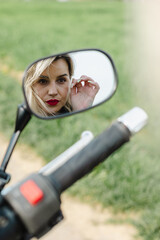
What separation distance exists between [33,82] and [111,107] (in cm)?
454

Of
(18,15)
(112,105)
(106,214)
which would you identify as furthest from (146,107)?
(18,15)

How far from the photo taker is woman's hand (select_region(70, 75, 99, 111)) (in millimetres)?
1202

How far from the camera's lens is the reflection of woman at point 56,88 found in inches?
44.9

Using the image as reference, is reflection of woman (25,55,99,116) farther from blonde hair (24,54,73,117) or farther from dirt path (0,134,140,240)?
dirt path (0,134,140,240)

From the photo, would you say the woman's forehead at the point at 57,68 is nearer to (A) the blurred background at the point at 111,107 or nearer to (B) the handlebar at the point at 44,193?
(B) the handlebar at the point at 44,193

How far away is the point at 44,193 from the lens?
79cm

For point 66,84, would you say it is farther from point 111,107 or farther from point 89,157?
point 111,107

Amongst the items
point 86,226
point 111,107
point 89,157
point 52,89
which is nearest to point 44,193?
point 89,157

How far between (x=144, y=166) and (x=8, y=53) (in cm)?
597

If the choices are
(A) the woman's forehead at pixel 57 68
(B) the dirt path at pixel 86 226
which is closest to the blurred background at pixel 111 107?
(B) the dirt path at pixel 86 226

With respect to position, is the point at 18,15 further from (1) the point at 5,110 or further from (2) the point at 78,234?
(2) the point at 78,234

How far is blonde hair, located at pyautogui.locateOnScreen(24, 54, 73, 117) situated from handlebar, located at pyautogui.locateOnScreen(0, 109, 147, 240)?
0.91ft

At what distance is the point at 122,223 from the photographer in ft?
10.0

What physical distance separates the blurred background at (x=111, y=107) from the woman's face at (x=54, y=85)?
201 centimetres
